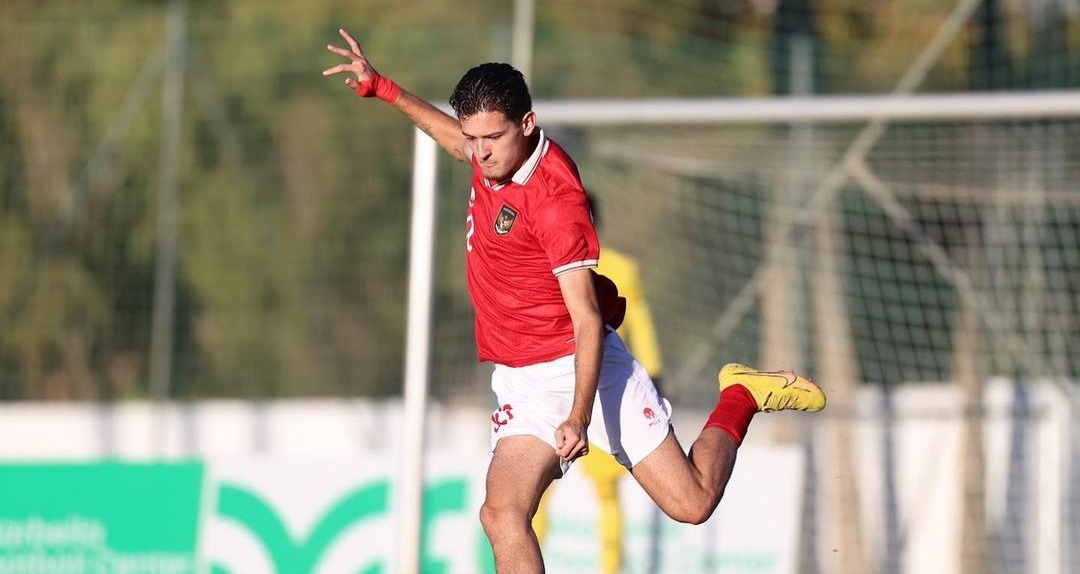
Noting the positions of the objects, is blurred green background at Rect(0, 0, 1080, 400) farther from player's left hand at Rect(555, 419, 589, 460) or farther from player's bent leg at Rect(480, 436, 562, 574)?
player's left hand at Rect(555, 419, 589, 460)

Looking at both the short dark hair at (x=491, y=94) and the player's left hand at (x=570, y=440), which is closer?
the player's left hand at (x=570, y=440)

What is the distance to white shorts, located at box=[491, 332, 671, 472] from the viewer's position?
525 cm

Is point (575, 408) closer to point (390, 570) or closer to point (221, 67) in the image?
point (390, 570)

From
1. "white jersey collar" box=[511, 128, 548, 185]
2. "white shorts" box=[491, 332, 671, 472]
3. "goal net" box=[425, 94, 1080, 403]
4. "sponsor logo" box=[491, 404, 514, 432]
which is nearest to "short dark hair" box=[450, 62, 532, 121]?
"white jersey collar" box=[511, 128, 548, 185]

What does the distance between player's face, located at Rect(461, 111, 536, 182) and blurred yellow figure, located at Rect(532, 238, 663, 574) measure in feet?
9.54

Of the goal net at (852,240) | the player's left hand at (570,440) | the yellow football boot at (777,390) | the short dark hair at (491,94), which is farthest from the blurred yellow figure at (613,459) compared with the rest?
the player's left hand at (570,440)

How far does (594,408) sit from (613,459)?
264cm

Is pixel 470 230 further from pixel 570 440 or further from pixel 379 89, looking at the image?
pixel 570 440

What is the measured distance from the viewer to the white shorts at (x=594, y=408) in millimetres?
5246

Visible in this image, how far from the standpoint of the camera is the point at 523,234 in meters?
5.10

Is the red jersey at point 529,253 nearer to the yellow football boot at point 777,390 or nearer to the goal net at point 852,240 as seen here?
the yellow football boot at point 777,390

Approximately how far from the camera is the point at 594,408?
209 inches

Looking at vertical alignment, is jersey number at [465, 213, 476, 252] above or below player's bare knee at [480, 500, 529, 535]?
above

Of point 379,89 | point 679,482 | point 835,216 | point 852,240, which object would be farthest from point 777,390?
point 852,240
